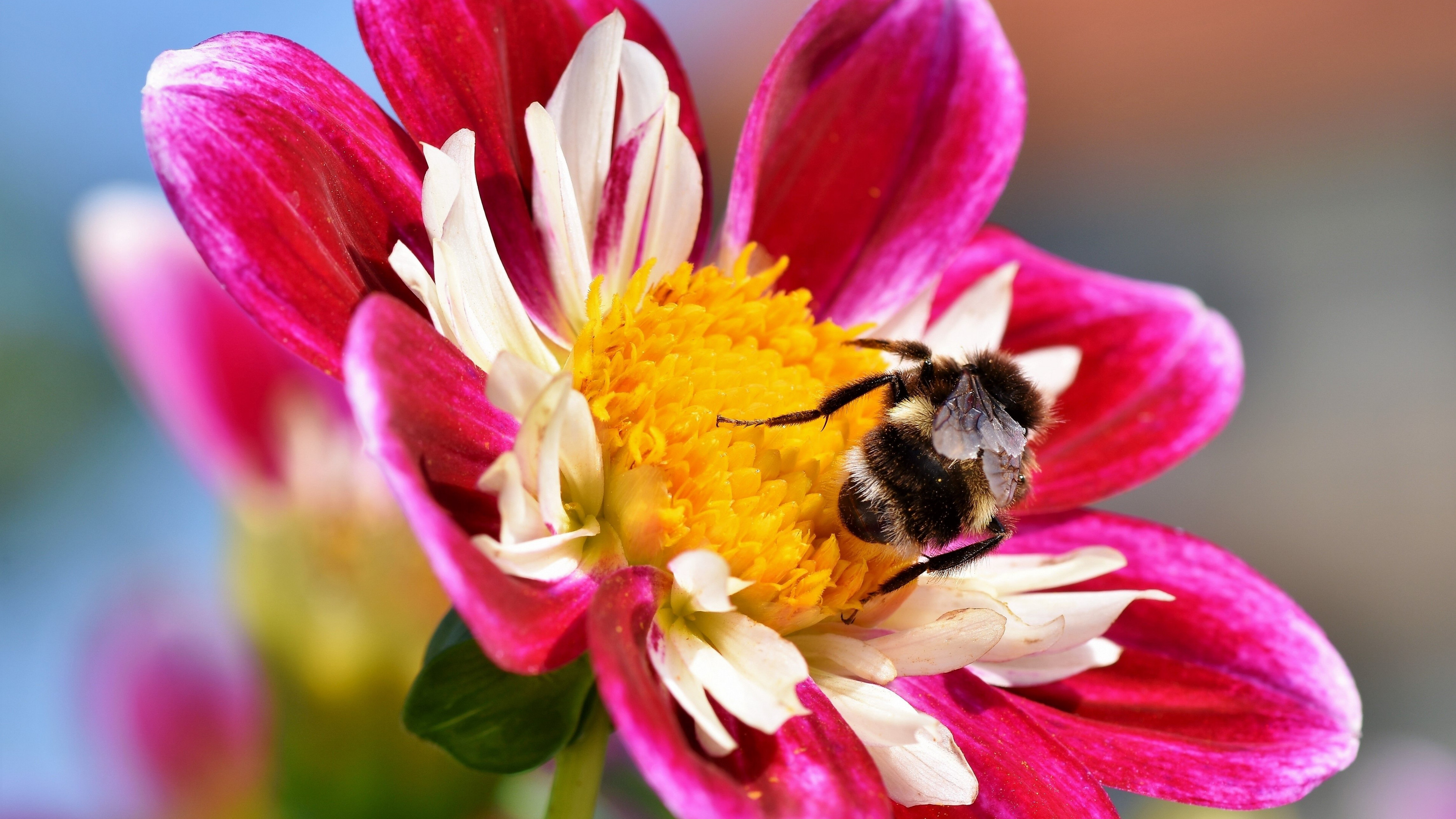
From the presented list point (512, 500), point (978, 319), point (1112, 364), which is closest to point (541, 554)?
point (512, 500)

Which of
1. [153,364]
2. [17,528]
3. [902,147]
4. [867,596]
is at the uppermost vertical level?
[902,147]

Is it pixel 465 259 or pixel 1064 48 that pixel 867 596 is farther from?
pixel 1064 48

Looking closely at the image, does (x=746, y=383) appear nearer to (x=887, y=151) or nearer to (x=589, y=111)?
(x=589, y=111)

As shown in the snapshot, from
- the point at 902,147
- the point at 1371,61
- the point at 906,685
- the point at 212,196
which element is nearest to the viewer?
the point at 212,196

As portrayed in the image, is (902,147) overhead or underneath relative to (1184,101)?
overhead

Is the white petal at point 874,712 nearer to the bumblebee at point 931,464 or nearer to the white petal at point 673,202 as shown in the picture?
the bumblebee at point 931,464

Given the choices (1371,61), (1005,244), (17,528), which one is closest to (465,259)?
(1005,244)

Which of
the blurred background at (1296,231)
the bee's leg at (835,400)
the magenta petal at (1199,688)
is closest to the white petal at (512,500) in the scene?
the bee's leg at (835,400)
